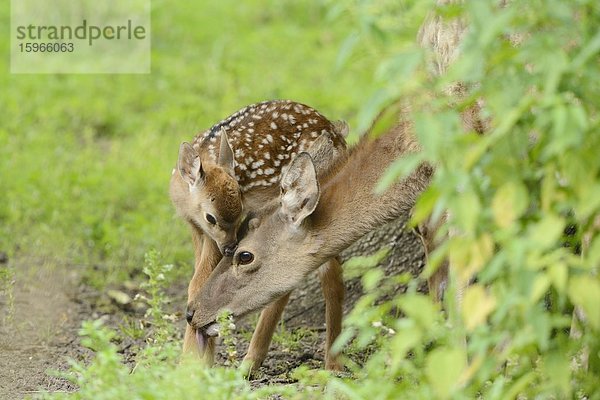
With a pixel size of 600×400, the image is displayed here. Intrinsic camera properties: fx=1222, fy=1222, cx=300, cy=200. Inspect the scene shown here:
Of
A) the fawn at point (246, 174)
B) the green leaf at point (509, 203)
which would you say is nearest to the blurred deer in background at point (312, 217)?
the fawn at point (246, 174)

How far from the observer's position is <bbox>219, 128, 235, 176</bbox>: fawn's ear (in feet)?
24.2

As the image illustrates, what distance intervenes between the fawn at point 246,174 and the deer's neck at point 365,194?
0.94 feet

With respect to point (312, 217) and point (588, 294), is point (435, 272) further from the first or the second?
point (588, 294)

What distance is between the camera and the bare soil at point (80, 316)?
716 cm

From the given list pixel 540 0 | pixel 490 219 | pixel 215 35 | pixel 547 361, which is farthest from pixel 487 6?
pixel 215 35

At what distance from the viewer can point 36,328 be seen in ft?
25.4

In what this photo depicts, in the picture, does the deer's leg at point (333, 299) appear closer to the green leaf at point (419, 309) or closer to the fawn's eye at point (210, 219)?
the fawn's eye at point (210, 219)

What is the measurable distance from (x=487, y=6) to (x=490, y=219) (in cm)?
74

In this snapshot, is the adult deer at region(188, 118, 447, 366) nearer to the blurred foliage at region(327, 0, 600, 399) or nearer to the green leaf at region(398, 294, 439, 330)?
the blurred foliage at region(327, 0, 600, 399)

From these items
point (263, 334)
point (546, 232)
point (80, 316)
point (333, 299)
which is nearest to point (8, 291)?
point (80, 316)

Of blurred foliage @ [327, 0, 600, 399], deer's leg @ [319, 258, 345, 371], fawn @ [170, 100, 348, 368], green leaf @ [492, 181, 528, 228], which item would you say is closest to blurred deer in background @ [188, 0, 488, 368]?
fawn @ [170, 100, 348, 368]

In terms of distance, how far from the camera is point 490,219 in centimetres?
428

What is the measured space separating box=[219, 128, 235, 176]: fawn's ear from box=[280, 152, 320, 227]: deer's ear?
80 cm

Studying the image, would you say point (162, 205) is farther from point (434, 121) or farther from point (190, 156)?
point (434, 121)
